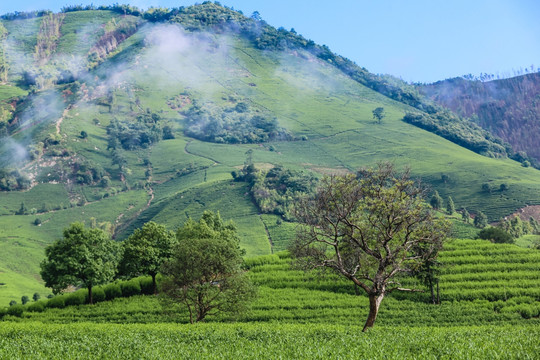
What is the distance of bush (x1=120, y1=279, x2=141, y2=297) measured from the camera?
237 feet

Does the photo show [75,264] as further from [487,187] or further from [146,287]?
[487,187]

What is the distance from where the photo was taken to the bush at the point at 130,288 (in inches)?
2842

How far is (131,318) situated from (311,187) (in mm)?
145071

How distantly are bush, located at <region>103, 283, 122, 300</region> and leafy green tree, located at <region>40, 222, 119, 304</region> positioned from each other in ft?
3.68

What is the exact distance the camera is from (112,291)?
70.9 meters

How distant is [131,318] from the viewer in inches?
2263

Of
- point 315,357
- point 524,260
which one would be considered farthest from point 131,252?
point 524,260

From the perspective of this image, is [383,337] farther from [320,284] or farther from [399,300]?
[320,284]

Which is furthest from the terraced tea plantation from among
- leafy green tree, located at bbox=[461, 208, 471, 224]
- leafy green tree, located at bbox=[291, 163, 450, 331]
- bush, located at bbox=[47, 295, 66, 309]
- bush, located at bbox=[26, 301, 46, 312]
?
leafy green tree, located at bbox=[461, 208, 471, 224]

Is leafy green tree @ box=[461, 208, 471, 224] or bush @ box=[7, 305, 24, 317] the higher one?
bush @ box=[7, 305, 24, 317]

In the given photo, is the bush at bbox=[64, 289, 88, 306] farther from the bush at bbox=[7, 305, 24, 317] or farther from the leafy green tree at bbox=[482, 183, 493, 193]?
the leafy green tree at bbox=[482, 183, 493, 193]

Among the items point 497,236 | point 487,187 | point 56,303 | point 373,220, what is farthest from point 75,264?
point 487,187

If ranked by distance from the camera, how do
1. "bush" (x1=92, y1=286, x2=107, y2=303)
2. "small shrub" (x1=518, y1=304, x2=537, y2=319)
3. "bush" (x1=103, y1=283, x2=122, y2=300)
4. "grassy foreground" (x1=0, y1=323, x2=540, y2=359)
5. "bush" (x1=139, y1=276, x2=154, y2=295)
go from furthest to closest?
1. "bush" (x1=139, y1=276, x2=154, y2=295)
2. "bush" (x1=103, y1=283, x2=122, y2=300)
3. "bush" (x1=92, y1=286, x2=107, y2=303)
4. "small shrub" (x1=518, y1=304, x2=537, y2=319)
5. "grassy foreground" (x1=0, y1=323, x2=540, y2=359)

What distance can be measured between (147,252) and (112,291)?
7858 millimetres
